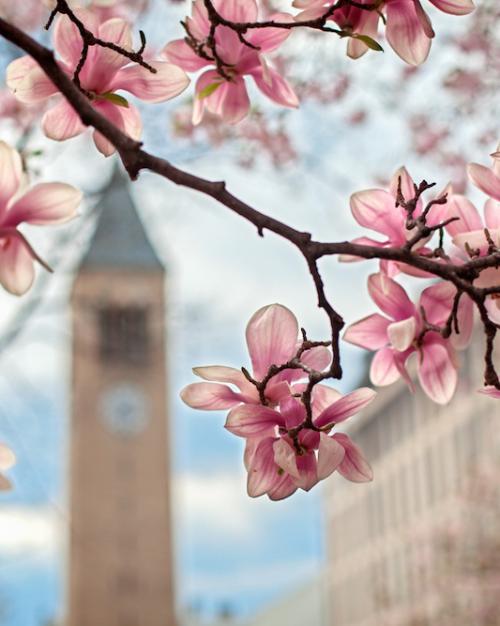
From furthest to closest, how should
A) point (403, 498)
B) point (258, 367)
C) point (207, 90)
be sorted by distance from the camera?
point (403, 498), point (207, 90), point (258, 367)

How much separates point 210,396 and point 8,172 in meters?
0.28

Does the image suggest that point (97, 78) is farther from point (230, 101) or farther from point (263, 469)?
point (263, 469)

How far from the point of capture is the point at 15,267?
1080 mm

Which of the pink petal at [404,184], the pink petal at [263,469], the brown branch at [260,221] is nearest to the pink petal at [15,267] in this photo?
the brown branch at [260,221]

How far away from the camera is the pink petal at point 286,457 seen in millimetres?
1037

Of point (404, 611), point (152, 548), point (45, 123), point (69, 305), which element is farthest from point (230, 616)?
point (45, 123)

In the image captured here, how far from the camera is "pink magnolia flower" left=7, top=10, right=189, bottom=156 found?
1174 mm

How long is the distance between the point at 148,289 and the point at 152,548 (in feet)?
33.1

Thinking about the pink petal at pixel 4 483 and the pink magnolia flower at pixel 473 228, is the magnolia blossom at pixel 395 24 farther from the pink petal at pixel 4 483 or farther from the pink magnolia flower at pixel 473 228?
the pink petal at pixel 4 483

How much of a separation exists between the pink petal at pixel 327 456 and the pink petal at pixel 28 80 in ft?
1.47

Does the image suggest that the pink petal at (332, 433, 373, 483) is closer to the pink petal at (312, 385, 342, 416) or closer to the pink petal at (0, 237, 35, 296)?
the pink petal at (312, 385, 342, 416)

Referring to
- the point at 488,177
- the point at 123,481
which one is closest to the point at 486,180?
the point at 488,177

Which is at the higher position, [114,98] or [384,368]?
[114,98]

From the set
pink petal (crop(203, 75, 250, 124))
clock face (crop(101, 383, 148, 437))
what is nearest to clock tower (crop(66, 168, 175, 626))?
clock face (crop(101, 383, 148, 437))
